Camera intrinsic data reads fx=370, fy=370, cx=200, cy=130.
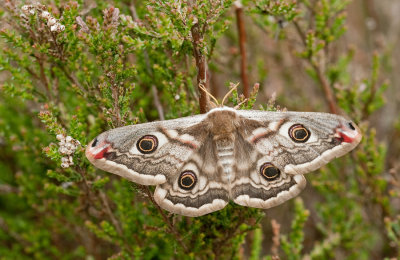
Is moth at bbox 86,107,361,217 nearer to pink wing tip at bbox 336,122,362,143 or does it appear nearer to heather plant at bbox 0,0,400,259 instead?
pink wing tip at bbox 336,122,362,143

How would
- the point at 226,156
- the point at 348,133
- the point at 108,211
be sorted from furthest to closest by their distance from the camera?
the point at 108,211
the point at 226,156
the point at 348,133

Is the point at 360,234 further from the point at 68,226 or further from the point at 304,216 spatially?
the point at 68,226

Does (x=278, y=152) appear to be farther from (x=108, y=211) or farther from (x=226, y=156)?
(x=108, y=211)

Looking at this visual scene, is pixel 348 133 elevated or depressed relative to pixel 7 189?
elevated

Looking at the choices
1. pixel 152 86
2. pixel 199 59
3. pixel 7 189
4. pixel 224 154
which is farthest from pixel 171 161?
pixel 7 189

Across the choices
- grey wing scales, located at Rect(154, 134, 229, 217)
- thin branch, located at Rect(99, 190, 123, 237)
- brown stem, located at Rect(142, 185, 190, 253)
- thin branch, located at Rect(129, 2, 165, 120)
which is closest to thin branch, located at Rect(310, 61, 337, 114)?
thin branch, located at Rect(129, 2, 165, 120)

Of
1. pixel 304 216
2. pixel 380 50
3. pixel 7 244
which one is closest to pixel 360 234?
pixel 304 216
